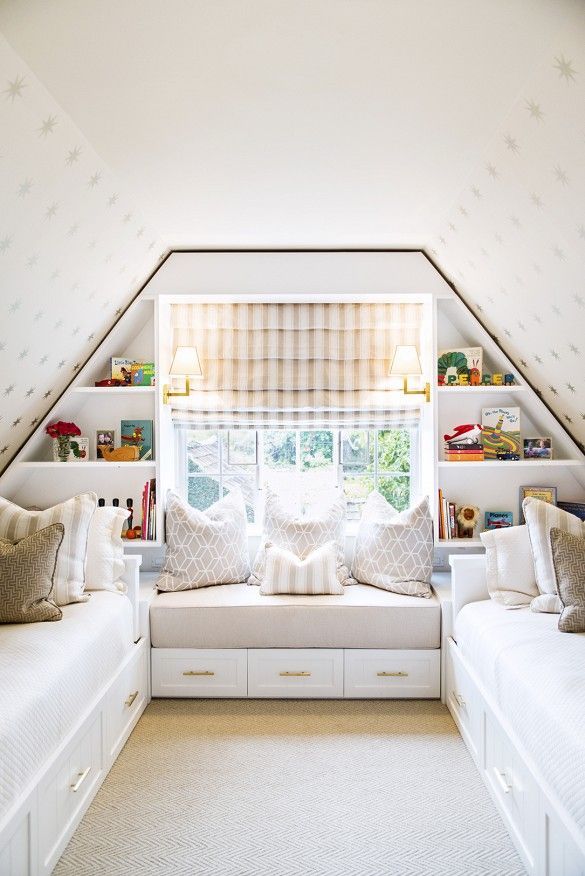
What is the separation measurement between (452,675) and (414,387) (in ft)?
5.24

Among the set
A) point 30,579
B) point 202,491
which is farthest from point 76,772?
point 202,491

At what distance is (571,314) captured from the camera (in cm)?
252

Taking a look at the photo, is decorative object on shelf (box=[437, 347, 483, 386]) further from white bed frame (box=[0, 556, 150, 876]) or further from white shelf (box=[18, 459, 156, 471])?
white bed frame (box=[0, 556, 150, 876])

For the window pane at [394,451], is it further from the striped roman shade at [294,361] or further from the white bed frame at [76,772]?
the white bed frame at [76,772]

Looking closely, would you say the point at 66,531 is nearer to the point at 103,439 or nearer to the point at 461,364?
the point at 103,439

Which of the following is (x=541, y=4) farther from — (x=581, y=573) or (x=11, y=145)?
(x=581, y=573)

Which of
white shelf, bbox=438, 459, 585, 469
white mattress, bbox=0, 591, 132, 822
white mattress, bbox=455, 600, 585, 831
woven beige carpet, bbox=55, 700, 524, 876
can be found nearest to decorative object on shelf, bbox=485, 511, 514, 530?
white shelf, bbox=438, 459, 585, 469

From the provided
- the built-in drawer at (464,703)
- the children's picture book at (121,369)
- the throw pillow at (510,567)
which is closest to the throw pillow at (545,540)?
the throw pillow at (510,567)

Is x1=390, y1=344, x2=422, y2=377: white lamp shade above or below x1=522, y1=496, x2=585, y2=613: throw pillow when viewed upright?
above

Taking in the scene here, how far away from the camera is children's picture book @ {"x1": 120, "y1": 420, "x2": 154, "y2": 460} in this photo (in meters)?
3.66

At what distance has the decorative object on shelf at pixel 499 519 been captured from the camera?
357 centimetres

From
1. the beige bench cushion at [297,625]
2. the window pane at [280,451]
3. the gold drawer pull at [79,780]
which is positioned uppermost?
the window pane at [280,451]

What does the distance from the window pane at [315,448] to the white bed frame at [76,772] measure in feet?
4.19

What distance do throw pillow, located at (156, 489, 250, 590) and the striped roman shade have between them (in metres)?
0.60
